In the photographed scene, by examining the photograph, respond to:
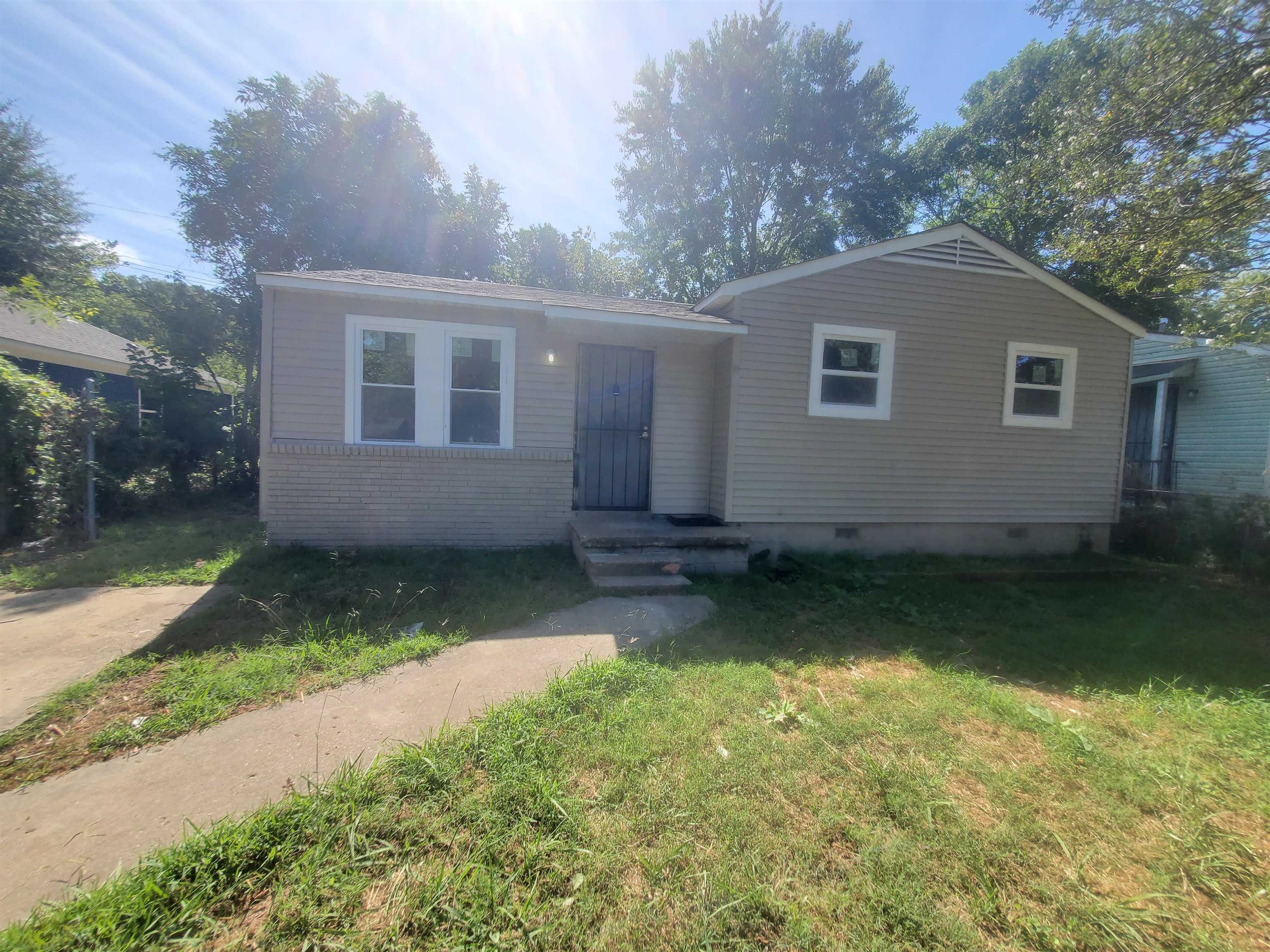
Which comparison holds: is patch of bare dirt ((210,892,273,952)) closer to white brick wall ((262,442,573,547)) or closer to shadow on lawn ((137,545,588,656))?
shadow on lawn ((137,545,588,656))

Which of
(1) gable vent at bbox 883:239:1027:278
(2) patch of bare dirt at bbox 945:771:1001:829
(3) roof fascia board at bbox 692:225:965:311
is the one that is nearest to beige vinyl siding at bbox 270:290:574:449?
(3) roof fascia board at bbox 692:225:965:311

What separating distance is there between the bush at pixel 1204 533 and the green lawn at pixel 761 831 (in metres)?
4.58

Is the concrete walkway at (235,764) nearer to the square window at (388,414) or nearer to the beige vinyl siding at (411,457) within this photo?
the beige vinyl siding at (411,457)

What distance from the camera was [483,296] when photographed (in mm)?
5859

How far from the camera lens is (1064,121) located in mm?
8719

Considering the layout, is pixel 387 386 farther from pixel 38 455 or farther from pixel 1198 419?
pixel 1198 419

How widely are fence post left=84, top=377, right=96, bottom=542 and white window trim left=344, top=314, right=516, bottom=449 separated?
156 inches

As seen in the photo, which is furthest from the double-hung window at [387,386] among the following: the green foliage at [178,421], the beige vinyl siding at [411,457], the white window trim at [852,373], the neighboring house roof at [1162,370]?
the neighboring house roof at [1162,370]

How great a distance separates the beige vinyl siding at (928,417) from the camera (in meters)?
6.42

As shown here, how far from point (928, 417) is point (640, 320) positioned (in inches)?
157

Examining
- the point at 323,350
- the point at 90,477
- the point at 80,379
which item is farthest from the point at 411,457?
the point at 80,379

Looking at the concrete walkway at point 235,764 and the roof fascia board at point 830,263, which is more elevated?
the roof fascia board at point 830,263

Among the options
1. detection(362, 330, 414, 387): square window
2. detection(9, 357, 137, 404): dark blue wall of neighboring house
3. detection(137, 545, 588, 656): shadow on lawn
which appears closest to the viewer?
detection(137, 545, 588, 656): shadow on lawn

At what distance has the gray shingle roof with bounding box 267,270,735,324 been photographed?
5801 millimetres
